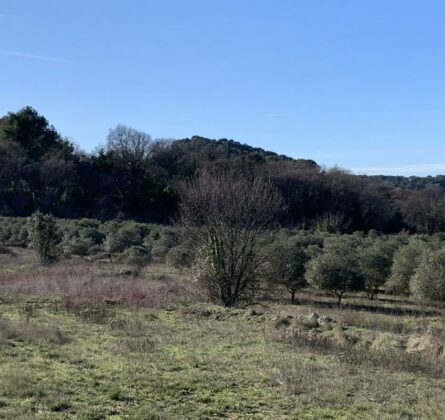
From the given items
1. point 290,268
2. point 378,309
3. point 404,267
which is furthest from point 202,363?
point 404,267

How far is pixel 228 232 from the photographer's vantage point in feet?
69.5

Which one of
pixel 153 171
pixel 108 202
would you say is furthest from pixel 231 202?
pixel 153 171

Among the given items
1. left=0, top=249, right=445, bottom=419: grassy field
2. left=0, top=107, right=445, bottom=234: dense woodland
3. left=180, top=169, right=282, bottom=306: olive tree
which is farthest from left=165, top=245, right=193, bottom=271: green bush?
left=0, top=107, right=445, bottom=234: dense woodland

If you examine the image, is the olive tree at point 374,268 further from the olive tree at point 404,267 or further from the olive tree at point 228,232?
the olive tree at point 228,232

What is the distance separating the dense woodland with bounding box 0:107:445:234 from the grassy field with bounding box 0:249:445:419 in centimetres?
3635

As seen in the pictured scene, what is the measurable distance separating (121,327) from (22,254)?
2344 cm

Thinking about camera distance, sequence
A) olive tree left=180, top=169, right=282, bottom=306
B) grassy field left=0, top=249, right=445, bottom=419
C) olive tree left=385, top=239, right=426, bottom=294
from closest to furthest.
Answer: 1. grassy field left=0, top=249, right=445, bottom=419
2. olive tree left=180, top=169, right=282, bottom=306
3. olive tree left=385, top=239, right=426, bottom=294

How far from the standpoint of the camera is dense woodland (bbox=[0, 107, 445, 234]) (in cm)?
5625

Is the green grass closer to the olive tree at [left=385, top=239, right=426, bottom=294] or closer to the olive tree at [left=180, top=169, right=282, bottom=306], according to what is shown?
the olive tree at [left=180, top=169, right=282, bottom=306]

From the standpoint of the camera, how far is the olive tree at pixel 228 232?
21.1 m

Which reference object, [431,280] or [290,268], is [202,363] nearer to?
[431,280]

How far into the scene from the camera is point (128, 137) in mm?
69000

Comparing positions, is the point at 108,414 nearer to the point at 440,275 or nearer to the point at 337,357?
the point at 337,357

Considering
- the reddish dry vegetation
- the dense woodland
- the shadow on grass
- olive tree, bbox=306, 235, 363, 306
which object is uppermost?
the dense woodland
